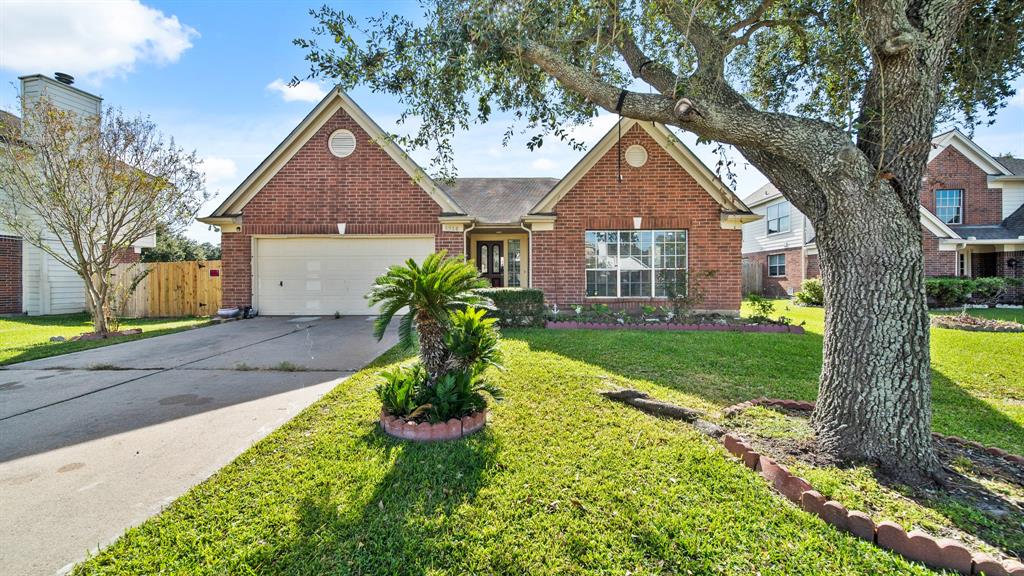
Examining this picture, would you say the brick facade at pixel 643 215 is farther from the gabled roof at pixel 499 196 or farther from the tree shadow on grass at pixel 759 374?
the tree shadow on grass at pixel 759 374

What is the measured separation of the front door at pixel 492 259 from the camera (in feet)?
46.7

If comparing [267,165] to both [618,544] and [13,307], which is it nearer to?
[13,307]

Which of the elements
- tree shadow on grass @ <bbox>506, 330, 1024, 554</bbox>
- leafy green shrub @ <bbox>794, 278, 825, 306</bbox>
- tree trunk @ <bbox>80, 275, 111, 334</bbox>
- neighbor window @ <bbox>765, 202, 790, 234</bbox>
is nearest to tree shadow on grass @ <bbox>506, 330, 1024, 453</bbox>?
tree shadow on grass @ <bbox>506, 330, 1024, 554</bbox>

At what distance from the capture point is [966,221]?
19422 millimetres

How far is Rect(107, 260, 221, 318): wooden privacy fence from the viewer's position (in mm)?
14797

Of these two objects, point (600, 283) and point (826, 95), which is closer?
point (826, 95)

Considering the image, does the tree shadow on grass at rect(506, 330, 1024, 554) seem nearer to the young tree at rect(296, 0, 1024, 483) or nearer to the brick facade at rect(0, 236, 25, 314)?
the young tree at rect(296, 0, 1024, 483)

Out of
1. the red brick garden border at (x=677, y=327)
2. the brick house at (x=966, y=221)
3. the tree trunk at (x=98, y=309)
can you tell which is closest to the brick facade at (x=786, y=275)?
the brick house at (x=966, y=221)

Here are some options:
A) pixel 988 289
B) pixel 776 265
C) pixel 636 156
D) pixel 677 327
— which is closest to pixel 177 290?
pixel 636 156

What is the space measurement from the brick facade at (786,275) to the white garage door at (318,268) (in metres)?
19.1

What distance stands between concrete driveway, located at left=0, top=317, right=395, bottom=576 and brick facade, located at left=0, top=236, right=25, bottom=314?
1121 cm

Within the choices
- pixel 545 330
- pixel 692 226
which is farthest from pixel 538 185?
pixel 545 330

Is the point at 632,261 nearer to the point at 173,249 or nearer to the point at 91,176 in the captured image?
the point at 91,176

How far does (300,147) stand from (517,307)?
26.7 ft
